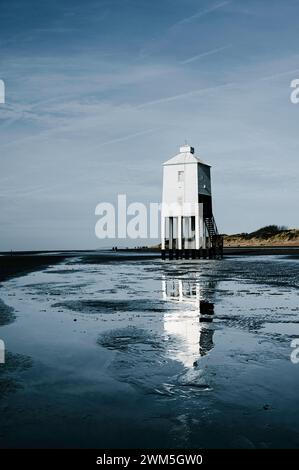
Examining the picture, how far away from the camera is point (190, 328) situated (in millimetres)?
11266

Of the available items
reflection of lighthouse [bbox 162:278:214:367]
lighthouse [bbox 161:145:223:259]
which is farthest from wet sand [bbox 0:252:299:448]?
lighthouse [bbox 161:145:223:259]

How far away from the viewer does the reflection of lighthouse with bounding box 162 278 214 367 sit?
8.82 metres

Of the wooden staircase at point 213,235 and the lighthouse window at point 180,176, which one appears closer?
the lighthouse window at point 180,176

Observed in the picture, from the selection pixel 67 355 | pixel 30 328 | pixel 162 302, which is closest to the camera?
pixel 67 355

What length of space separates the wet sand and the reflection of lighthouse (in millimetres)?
28

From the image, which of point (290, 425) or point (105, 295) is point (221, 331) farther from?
point (105, 295)

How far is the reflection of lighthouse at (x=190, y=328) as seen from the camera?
8.82 m

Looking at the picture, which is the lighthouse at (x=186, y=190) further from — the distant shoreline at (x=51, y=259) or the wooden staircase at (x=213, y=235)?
the distant shoreline at (x=51, y=259)

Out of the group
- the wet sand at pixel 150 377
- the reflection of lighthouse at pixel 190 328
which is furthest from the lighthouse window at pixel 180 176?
the wet sand at pixel 150 377

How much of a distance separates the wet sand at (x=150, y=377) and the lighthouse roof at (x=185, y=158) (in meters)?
34.8

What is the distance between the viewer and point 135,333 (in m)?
11.0

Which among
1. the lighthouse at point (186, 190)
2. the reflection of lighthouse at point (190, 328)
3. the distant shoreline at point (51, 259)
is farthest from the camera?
the lighthouse at point (186, 190)

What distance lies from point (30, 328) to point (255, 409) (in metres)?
7.41

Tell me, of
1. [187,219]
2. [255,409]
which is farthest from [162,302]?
[187,219]
